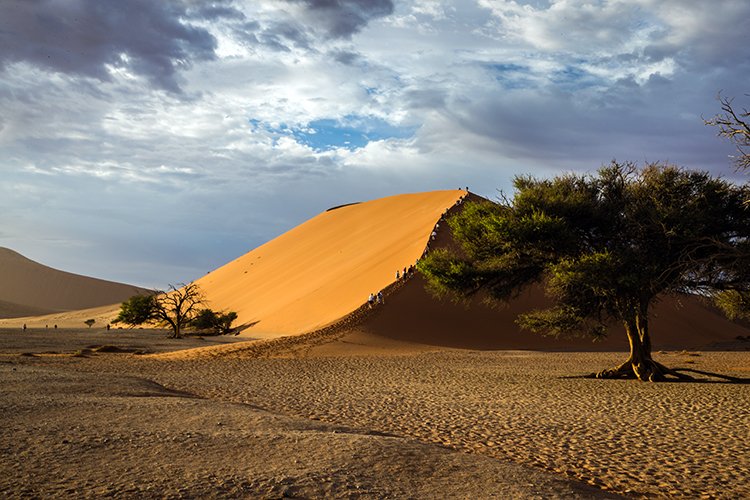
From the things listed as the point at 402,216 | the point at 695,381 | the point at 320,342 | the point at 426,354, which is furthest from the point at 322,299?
the point at 695,381

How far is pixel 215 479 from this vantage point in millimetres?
6516

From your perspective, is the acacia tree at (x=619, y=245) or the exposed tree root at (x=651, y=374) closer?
the acacia tree at (x=619, y=245)

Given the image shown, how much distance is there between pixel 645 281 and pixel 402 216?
43803 mm

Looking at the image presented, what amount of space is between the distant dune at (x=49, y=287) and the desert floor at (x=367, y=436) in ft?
433

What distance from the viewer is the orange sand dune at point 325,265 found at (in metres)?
41.7

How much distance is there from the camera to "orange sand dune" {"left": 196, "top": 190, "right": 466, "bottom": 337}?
1641 inches

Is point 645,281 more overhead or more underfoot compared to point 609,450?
more overhead

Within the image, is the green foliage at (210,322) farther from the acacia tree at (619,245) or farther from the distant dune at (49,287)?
the distant dune at (49,287)

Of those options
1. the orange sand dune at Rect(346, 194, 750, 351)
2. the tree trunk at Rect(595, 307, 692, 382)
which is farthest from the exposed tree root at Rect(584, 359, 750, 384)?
the orange sand dune at Rect(346, 194, 750, 351)

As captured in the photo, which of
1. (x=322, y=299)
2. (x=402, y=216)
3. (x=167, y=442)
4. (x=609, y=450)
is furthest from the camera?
(x=402, y=216)

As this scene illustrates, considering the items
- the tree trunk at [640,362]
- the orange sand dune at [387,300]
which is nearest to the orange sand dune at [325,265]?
the orange sand dune at [387,300]

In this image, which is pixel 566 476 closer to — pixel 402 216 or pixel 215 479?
pixel 215 479

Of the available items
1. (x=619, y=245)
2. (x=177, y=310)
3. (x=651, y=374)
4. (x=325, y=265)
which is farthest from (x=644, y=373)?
(x=325, y=265)

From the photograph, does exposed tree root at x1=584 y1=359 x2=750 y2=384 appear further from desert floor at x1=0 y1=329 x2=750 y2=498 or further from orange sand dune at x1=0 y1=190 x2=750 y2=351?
orange sand dune at x1=0 y1=190 x2=750 y2=351
